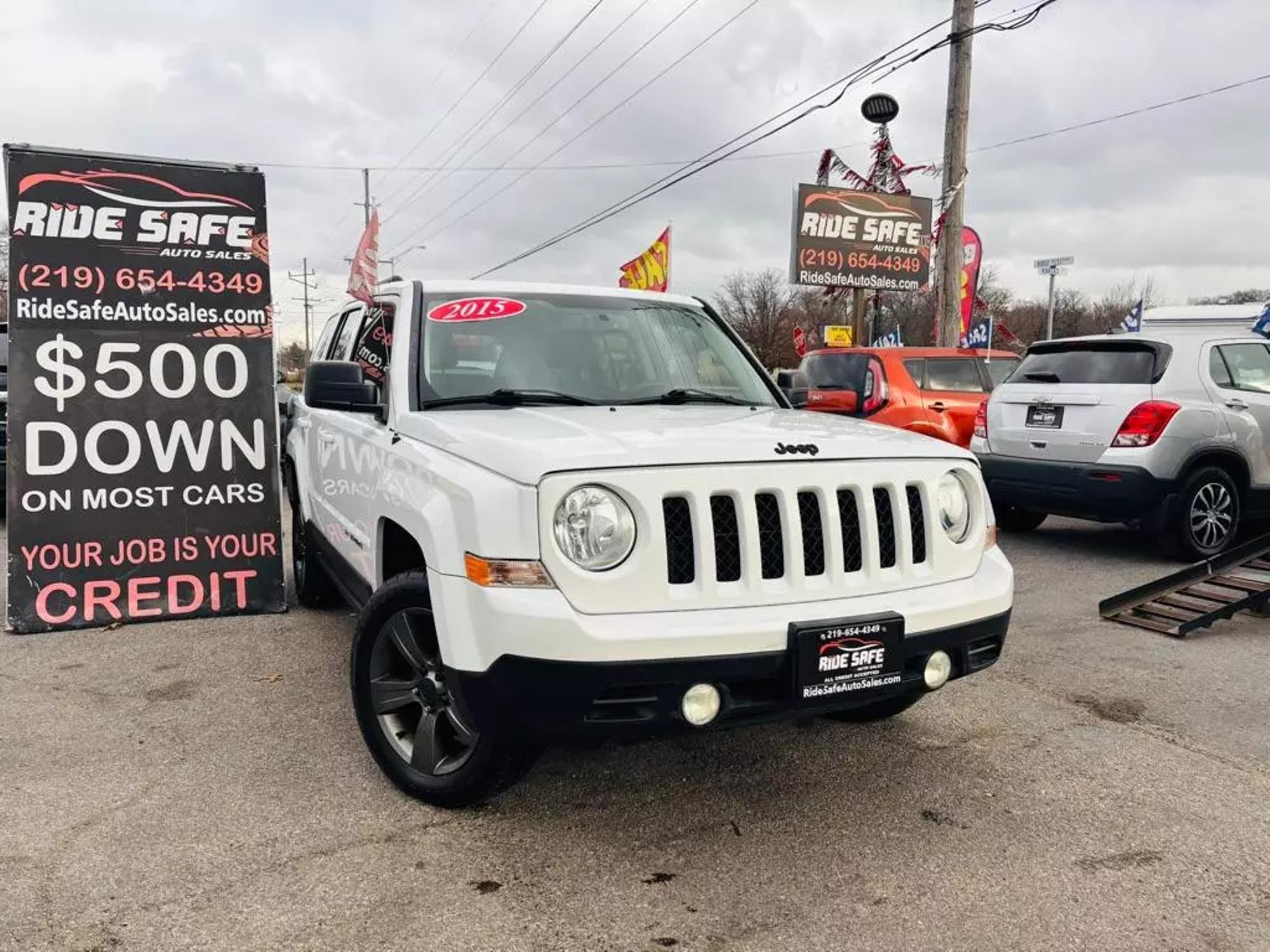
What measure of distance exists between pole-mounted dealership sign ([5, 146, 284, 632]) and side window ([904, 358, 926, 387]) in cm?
621

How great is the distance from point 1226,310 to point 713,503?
2635 centimetres

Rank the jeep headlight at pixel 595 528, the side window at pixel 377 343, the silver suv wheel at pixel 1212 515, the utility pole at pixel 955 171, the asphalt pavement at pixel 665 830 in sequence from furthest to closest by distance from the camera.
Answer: the utility pole at pixel 955 171 < the silver suv wheel at pixel 1212 515 < the side window at pixel 377 343 < the jeep headlight at pixel 595 528 < the asphalt pavement at pixel 665 830

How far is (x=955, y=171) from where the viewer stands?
12828mm

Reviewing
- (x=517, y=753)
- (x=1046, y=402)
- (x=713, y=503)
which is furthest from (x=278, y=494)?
(x=1046, y=402)

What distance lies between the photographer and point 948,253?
1312 centimetres

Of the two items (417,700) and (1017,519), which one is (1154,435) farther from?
(417,700)

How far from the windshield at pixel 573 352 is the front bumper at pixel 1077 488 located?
315cm

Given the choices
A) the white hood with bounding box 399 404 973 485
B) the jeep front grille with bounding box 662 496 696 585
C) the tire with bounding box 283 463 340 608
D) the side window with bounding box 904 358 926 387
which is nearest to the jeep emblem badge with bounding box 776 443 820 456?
the white hood with bounding box 399 404 973 485

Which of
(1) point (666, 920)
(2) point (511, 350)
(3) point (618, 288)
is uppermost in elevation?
(3) point (618, 288)

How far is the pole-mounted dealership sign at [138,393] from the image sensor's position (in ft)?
17.7

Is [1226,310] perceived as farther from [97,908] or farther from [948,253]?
[97,908]

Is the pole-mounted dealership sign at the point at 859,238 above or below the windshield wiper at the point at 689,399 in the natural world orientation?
above

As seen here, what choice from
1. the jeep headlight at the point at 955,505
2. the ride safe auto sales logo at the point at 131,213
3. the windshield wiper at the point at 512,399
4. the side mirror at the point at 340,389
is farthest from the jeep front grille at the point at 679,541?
the ride safe auto sales logo at the point at 131,213

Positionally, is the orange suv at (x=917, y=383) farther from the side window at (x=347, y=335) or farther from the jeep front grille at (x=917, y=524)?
the jeep front grille at (x=917, y=524)
